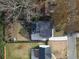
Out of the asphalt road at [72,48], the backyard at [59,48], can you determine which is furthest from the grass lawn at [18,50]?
the asphalt road at [72,48]

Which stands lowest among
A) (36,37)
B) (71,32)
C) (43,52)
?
(43,52)

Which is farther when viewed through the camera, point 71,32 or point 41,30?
point 41,30

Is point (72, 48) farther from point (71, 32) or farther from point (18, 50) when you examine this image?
point (18, 50)

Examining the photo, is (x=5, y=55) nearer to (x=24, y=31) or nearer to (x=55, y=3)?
(x=24, y=31)

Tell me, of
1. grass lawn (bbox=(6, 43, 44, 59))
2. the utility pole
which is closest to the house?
grass lawn (bbox=(6, 43, 44, 59))

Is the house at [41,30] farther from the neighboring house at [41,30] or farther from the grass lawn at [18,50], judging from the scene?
the grass lawn at [18,50]

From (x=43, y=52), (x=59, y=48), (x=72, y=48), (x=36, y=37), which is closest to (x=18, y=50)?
(x=36, y=37)

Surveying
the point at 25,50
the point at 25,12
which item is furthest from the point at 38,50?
the point at 25,12
